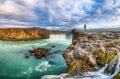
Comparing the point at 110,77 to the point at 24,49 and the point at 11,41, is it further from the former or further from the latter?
the point at 11,41

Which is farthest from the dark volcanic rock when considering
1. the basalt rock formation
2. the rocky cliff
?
the rocky cliff

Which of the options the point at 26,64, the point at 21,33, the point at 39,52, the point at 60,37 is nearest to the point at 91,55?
the point at 26,64

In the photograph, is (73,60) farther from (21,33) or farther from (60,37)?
(21,33)

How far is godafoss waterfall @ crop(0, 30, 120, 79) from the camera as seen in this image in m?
19.7

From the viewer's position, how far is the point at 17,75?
2680 centimetres

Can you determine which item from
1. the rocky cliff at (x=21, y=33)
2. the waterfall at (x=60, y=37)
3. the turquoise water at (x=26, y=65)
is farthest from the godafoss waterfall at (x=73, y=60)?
the rocky cliff at (x=21, y=33)

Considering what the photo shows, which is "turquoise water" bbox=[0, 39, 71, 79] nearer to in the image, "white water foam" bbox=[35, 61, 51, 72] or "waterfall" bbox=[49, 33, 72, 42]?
"white water foam" bbox=[35, 61, 51, 72]

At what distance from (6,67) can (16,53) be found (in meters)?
8.48

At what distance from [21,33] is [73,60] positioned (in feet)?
109

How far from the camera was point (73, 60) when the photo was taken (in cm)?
2222

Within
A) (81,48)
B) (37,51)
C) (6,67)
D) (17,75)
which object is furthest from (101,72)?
(37,51)

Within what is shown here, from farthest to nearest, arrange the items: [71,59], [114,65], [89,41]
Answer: [89,41], [71,59], [114,65]

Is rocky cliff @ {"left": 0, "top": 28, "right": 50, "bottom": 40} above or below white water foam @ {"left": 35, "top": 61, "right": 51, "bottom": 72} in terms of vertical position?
above

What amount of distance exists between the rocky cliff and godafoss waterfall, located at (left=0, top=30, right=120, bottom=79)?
40.8ft
